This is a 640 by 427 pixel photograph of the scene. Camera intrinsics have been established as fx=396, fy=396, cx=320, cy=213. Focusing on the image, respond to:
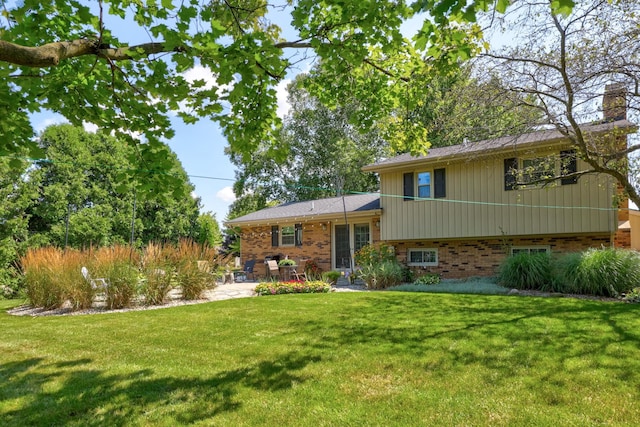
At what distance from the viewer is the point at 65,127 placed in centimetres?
2505

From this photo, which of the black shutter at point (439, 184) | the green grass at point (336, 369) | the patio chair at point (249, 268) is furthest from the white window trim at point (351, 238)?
the green grass at point (336, 369)

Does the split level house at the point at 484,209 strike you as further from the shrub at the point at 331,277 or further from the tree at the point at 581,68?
the shrub at the point at 331,277

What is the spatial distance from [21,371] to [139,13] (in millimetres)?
4174

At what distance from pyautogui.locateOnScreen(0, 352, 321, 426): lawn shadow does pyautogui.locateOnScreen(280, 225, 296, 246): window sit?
13108mm

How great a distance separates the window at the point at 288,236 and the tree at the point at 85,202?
22.7ft

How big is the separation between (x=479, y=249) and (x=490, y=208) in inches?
58.8

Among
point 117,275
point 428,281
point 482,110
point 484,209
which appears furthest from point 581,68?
point 117,275

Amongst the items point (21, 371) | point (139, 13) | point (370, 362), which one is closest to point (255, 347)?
point (370, 362)

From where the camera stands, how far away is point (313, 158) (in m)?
28.4

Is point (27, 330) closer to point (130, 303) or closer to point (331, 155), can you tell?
point (130, 303)

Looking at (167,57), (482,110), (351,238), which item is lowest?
(351,238)

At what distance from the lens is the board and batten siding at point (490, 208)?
10.6m

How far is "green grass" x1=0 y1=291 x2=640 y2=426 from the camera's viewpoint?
3047 mm

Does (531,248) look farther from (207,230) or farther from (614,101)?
(207,230)
